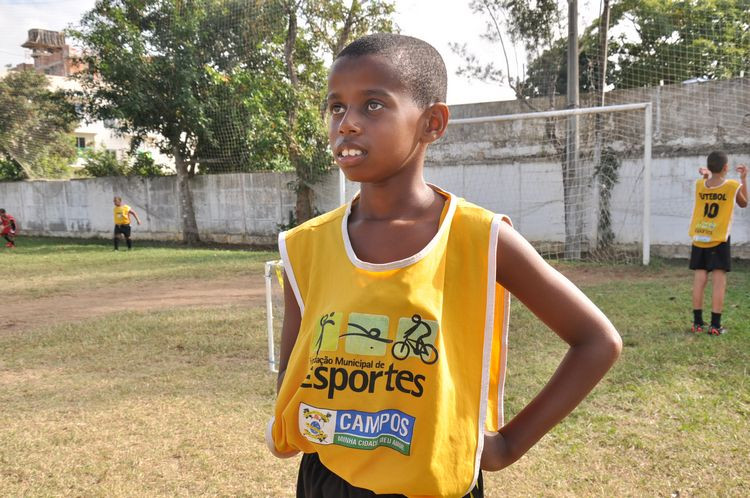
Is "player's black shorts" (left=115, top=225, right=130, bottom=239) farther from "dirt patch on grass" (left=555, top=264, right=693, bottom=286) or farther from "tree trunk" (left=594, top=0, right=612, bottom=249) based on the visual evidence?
"tree trunk" (left=594, top=0, right=612, bottom=249)

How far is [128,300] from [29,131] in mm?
21971

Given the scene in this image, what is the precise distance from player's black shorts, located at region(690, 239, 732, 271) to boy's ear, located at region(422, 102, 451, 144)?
16.4 ft

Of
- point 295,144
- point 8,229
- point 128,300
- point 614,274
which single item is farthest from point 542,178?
point 8,229

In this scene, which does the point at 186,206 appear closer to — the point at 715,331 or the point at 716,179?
the point at 716,179

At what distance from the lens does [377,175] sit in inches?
47.4

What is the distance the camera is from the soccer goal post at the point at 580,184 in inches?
434

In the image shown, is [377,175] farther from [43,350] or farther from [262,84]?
[262,84]

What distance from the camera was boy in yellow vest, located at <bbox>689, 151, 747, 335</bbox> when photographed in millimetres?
5406

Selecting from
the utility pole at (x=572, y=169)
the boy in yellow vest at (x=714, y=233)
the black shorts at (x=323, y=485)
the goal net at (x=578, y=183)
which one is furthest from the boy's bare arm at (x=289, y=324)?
the utility pole at (x=572, y=169)

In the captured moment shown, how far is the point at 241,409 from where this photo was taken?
4.13 metres

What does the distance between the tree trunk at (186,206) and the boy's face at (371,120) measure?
1726 cm

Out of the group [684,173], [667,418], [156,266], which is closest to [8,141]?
[156,266]

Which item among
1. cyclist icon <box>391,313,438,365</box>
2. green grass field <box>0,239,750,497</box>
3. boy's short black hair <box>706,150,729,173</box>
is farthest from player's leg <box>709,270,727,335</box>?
cyclist icon <box>391,313,438,365</box>

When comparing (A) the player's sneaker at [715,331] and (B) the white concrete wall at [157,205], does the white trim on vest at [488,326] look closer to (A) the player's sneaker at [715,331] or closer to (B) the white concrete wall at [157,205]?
(A) the player's sneaker at [715,331]
